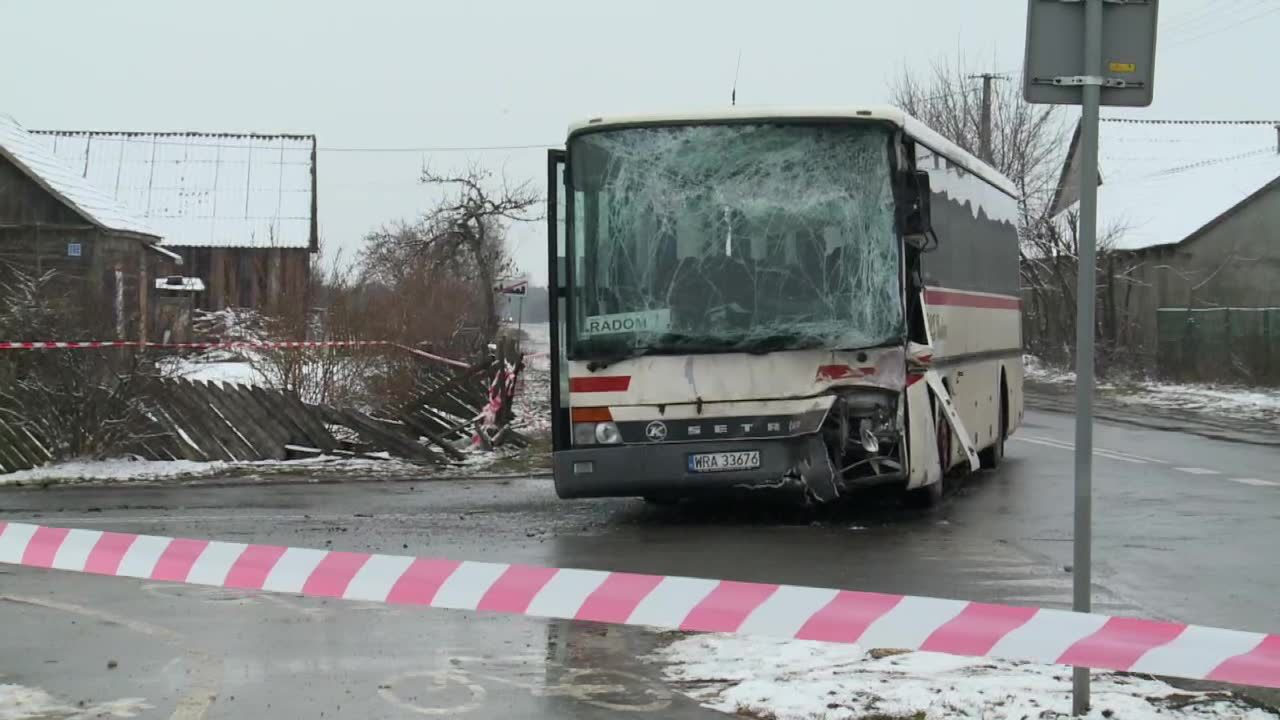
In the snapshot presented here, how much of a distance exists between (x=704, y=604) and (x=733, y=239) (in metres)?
6.44

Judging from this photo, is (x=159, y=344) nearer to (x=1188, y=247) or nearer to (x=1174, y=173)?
(x=1188, y=247)

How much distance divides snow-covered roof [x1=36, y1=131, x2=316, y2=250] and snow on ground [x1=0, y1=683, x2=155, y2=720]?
49.8 meters

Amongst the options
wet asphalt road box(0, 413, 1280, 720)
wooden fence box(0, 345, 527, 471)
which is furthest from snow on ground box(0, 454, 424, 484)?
wet asphalt road box(0, 413, 1280, 720)

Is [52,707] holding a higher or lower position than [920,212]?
lower

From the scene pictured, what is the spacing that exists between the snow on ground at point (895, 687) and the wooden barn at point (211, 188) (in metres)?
48.3

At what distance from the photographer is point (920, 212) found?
12094 millimetres

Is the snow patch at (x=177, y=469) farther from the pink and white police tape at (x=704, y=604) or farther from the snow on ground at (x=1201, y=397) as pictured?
the snow on ground at (x=1201, y=397)

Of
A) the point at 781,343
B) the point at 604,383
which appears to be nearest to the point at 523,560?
the point at 604,383

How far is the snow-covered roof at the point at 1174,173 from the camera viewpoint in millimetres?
49250

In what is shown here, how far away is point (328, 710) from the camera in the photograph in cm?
653

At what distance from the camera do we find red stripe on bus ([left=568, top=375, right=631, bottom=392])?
12.1 m

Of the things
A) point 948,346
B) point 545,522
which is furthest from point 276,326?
point 948,346

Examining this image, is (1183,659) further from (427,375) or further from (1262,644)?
(427,375)

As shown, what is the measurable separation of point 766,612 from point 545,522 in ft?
24.4
